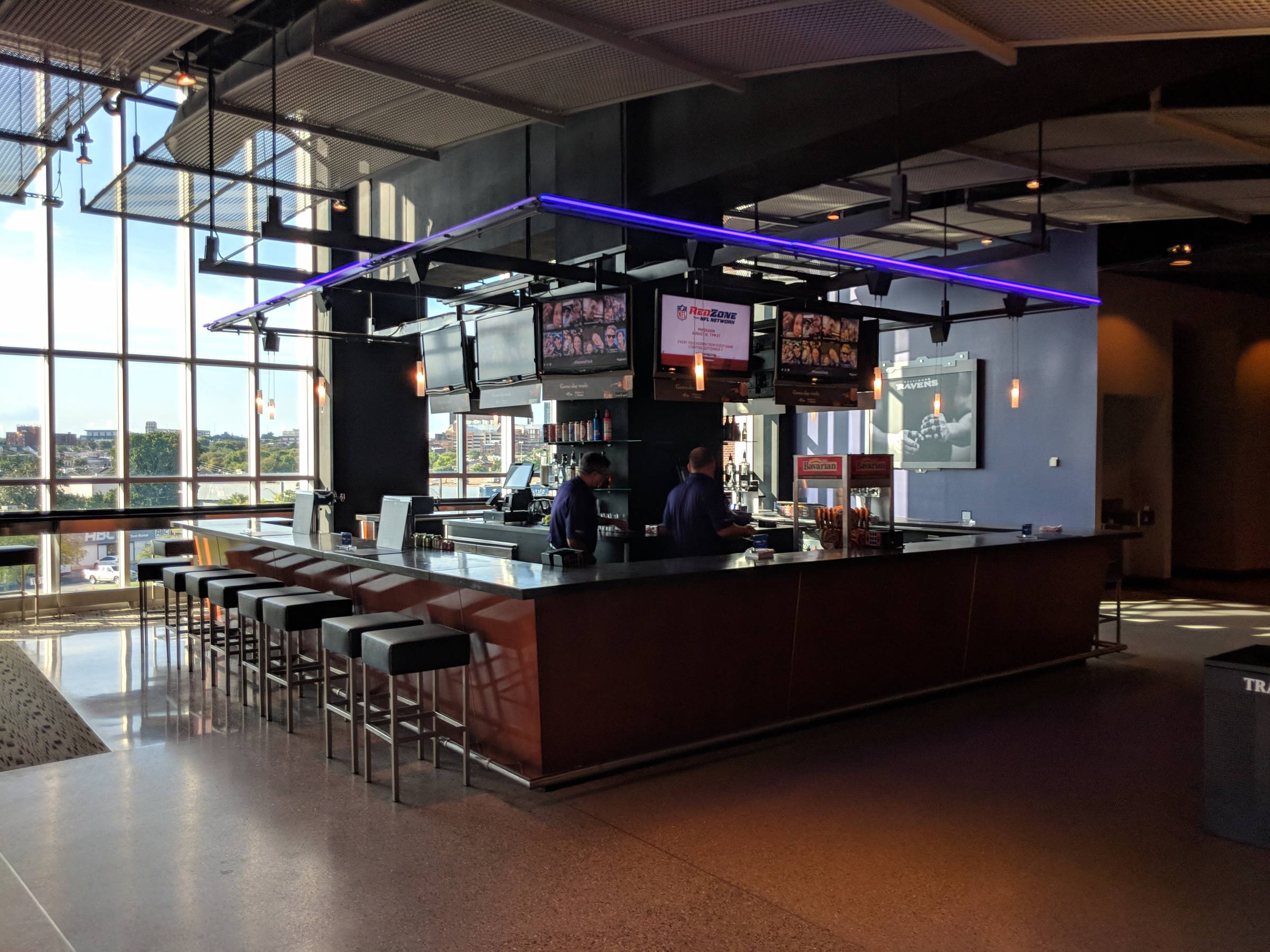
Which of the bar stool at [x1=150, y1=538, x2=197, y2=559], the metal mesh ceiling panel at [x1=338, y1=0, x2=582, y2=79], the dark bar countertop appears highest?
the metal mesh ceiling panel at [x1=338, y1=0, x2=582, y2=79]

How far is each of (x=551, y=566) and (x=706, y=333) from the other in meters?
2.57

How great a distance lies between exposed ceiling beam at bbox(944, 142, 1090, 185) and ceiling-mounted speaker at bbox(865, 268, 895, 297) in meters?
1.13

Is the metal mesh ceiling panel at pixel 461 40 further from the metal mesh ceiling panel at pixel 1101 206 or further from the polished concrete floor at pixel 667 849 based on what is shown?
the metal mesh ceiling panel at pixel 1101 206

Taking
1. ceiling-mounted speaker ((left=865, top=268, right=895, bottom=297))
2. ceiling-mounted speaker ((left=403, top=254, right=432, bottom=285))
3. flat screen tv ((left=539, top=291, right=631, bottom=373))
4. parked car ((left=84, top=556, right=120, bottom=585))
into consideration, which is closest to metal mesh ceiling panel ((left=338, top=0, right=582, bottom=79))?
ceiling-mounted speaker ((left=403, top=254, right=432, bottom=285))

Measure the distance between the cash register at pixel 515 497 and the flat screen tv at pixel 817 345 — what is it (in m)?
2.61

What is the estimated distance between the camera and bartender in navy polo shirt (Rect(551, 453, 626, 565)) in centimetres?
593

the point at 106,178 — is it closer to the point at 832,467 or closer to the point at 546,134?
the point at 546,134

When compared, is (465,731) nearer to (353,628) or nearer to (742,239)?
(353,628)

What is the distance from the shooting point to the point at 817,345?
7086 millimetres

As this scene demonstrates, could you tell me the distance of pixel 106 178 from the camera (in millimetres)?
10219

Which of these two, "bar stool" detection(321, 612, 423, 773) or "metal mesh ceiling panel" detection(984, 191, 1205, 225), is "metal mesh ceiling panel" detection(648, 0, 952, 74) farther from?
"metal mesh ceiling panel" detection(984, 191, 1205, 225)

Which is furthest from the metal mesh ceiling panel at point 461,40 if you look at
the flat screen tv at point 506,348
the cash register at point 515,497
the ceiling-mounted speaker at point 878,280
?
the cash register at point 515,497

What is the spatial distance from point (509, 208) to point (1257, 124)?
4800 millimetres

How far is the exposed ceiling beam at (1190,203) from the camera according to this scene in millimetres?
7570
